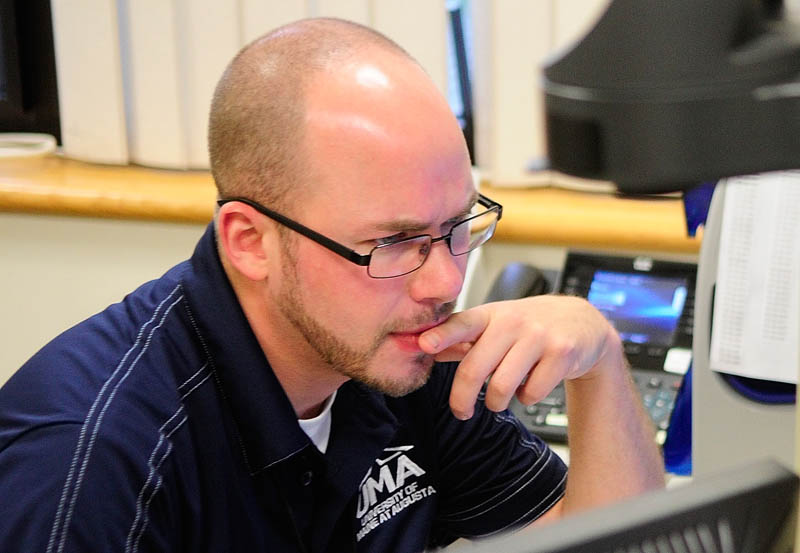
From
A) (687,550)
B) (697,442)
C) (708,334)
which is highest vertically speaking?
(687,550)

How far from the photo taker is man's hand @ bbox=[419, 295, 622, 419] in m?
1.12

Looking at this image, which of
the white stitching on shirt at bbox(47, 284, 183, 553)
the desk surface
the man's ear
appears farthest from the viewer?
the desk surface

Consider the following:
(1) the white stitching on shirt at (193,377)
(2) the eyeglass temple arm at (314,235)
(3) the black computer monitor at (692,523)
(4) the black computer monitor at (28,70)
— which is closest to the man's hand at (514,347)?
(2) the eyeglass temple arm at (314,235)

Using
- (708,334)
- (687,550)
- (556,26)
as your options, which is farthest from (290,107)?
(556,26)

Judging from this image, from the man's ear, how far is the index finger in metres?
0.18

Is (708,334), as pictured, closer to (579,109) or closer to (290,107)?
(290,107)

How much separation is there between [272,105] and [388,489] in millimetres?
439

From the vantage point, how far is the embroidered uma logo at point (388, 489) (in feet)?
3.98

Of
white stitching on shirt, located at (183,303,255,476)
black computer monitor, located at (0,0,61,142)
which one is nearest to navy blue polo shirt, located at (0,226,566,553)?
white stitching on shirt, located at (183,303,255,476)

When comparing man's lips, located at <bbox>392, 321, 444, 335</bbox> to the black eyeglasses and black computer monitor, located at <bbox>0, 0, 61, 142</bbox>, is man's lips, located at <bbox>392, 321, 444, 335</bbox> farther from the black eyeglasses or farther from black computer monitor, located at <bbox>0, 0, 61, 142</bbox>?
black computer monitor, located at <bbox>0, 0, 61, 142</bbox>

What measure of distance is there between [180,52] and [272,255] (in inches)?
43.1

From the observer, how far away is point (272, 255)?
43.7 inches

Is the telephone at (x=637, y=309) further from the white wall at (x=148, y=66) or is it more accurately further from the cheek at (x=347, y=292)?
the white wall at (x=148, y=66)

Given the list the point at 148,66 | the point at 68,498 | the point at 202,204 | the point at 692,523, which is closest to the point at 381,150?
the point at 68,498
